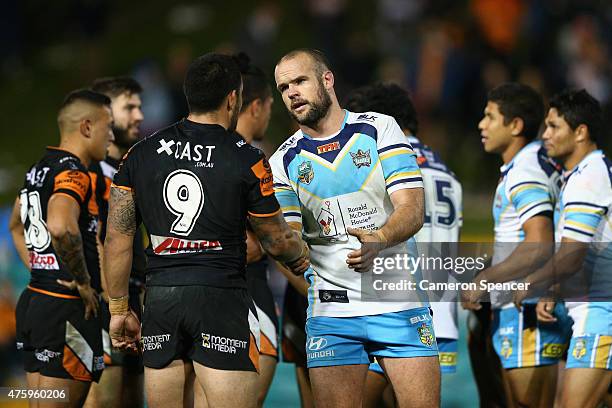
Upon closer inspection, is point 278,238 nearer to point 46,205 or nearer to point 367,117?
point 367,117

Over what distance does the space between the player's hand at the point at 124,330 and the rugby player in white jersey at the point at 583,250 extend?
300 cm

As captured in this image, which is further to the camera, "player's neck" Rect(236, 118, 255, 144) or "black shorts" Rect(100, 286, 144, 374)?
"player's neck" Rect(236, 118, 255, 144)

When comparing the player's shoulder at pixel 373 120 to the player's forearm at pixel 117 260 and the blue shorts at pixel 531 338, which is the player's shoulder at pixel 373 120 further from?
the blue shorts at pixel 531 338

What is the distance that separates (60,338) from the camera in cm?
744

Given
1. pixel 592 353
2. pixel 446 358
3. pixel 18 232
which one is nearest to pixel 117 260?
pixel 18 232

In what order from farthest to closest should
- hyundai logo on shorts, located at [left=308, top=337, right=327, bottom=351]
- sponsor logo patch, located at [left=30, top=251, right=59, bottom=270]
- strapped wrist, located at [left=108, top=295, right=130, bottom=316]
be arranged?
sponsor logo patch, located at [left=30, top=251, right=59, bottom=270]
hyundai logo on shorts, located at [left=308, top=337, right=327, bottom=351]
strapped wrist, located at [left=108, top=295, right=130, bottom=316]

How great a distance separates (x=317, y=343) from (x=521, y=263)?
6.41ft

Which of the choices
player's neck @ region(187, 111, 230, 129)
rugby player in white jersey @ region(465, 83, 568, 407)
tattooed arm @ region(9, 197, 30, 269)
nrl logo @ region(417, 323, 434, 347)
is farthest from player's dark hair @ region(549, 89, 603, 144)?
tattooed arm @ region(9, 197, 30, 269)

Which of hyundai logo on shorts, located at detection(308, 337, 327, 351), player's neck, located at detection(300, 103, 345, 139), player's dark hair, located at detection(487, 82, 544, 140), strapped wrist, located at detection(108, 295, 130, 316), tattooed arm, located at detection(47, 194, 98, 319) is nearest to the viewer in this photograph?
strapped wrist, located at detection(108, 295, 130, 316)

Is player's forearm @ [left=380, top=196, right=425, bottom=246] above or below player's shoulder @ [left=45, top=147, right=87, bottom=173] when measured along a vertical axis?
below

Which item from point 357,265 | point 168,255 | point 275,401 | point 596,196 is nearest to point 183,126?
point 168,255

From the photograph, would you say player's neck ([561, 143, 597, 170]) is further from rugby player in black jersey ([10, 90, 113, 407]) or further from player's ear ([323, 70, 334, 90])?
rugby player in black jersey ([10, 90, 113, 407])

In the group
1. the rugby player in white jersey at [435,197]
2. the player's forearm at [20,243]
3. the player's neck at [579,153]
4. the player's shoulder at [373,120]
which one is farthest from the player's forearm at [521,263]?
the player's forearm at [20,243]

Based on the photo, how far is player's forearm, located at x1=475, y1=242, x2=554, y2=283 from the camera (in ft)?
25.3
